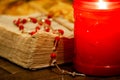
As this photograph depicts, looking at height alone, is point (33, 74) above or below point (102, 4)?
below

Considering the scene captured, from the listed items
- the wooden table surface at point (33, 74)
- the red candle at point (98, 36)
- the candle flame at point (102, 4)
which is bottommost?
the wooden table surface at point (33, 74)

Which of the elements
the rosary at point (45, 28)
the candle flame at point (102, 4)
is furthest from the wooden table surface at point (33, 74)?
the candle flame at point (102, 4)

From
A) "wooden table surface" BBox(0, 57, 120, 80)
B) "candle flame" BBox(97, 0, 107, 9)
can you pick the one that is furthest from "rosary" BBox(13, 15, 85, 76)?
"candle flame" BBox(97, 0, 107, 9)

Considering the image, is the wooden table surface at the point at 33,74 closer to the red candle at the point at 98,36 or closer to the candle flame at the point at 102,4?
the red candle at the point at 98,36

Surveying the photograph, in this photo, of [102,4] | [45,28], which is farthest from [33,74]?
[102,4]

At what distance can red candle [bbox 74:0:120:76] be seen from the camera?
2.93 ft

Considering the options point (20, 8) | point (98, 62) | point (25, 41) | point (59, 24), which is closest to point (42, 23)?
point (59, 24)

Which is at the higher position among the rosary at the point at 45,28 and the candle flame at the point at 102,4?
the candle flame at the point at 102,4

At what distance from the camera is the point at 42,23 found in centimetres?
112

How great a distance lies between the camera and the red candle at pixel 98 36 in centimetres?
89

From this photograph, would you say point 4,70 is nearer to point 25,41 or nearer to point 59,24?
point 25,41

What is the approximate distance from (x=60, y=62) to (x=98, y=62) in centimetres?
14

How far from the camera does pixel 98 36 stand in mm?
905

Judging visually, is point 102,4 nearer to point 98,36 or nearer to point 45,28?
point 98,36
